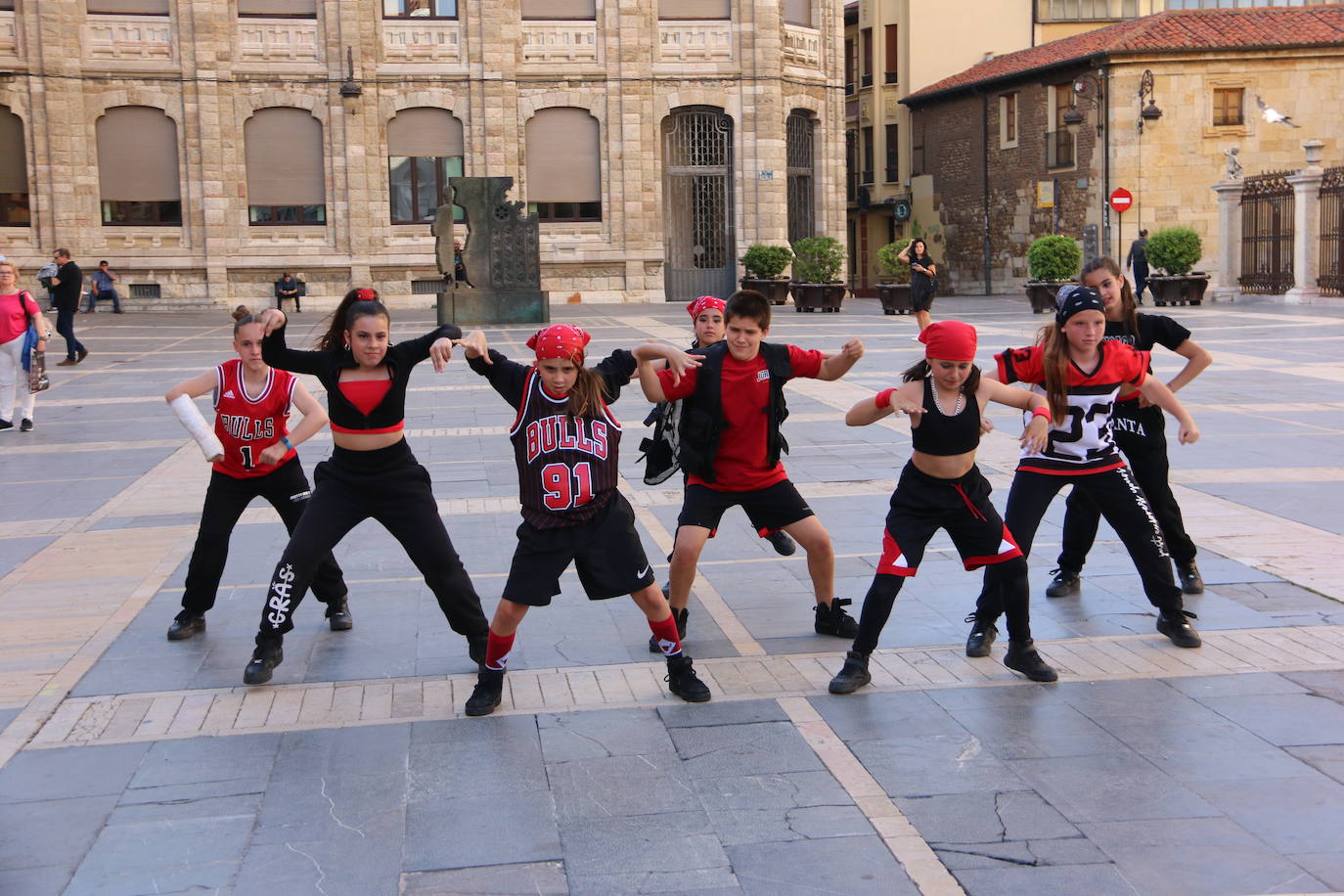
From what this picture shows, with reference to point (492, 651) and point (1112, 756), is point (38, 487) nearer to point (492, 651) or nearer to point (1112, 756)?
point (492, 651)

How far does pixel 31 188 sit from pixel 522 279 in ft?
48.7

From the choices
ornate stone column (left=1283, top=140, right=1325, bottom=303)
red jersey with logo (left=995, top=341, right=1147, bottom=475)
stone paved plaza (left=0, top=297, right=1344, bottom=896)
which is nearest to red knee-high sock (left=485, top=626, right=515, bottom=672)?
stone paved plaza (left=0, top=297, right=1344, bottom=896)

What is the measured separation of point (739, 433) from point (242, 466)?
7.41 feet

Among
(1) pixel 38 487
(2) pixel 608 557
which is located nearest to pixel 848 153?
(1) pixel 38 487

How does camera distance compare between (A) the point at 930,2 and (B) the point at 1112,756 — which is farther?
(A) the point at 930,2

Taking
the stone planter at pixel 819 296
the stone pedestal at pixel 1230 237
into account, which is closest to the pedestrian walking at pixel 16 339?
the stone planter at pixel 819 296

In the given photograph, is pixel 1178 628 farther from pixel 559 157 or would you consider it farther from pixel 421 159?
pixel 421 159

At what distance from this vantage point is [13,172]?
3488 centimetres

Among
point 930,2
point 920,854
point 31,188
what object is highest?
point 930,2

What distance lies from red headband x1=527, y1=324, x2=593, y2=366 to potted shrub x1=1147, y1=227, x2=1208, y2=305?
28374 mm

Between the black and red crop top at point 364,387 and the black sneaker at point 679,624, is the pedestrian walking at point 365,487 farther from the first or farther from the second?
the black sneaker at point 679,624

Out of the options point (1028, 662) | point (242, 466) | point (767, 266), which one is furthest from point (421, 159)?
point (1028, 662)

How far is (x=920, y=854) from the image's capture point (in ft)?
13.2

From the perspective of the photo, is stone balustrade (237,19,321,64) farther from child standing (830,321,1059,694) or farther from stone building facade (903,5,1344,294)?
child standing (830,321,1059,694)
